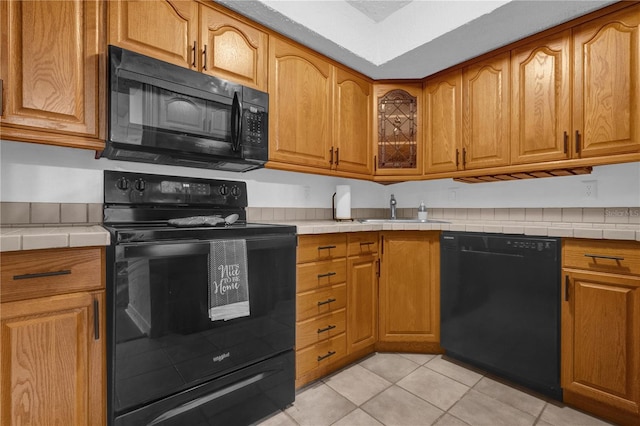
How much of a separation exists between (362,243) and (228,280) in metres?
1.04

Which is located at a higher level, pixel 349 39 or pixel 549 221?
pixel 349 39

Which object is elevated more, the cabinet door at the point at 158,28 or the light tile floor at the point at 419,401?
the cabinet door at the point at 158,28

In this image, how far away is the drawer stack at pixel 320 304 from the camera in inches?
70.0

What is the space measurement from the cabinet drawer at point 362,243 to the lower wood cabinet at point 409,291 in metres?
0.08

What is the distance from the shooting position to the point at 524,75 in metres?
2.04

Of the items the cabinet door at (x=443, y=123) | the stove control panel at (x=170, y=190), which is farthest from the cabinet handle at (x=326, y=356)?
the cabinet door at (x=443, y=123)

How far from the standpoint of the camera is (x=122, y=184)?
5.24ft

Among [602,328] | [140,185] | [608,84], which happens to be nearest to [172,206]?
[140,185]

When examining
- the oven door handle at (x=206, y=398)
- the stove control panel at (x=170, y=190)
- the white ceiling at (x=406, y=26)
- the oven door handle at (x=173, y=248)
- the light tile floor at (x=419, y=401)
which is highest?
the white ceiling at (x=406, y=26)

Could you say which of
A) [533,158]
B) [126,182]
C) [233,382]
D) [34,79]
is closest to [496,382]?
[533,158]

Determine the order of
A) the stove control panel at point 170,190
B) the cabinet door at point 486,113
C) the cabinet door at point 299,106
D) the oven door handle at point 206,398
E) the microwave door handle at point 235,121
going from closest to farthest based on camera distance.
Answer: the oven door handle at point 206,398 → the stove control panel at point 170,190 → the microwave door handle at point 235,121 → the cabinet door at point 299,106 → the cabinet door at point 486,113

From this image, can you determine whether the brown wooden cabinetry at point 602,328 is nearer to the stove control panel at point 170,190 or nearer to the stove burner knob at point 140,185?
the stove control panel at point 170,190

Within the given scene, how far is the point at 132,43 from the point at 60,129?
0.53m

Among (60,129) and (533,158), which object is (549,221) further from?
(60,129)
